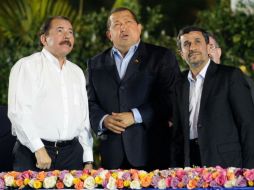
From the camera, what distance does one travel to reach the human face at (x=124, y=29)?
5324 millimetres

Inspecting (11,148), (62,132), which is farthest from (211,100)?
(11,148)

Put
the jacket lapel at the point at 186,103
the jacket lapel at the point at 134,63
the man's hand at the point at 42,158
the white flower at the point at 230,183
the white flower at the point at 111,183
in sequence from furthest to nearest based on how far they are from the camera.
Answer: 1. the jacket lapel at the point at 134,63
2. the jacket lapel at the point at 186,103
3. the man's hand at the point at 42,158
4. the white flower at the point at 111,183
5. the white flower at the point at 230,183

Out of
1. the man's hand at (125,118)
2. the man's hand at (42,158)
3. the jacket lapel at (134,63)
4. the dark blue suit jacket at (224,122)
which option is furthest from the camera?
the jacket lapel at (134,63)

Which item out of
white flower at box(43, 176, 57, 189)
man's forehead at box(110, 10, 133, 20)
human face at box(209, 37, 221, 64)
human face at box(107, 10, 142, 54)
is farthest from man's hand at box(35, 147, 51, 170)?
human face at box(209, 37, 221, 64)

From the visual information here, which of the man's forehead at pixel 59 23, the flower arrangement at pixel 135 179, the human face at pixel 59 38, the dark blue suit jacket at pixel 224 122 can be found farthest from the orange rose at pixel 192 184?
the man's forehead at pixel 59 23

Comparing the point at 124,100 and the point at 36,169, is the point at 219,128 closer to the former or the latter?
the point at 124,100

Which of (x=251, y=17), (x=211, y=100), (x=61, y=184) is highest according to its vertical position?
(x=251, y=17)

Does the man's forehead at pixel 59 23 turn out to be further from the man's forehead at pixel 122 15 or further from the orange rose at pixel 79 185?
the orange rose at pixel 79 185

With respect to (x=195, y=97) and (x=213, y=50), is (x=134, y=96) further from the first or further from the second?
(x=213, y=50)

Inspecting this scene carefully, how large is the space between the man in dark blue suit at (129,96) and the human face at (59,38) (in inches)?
16.6

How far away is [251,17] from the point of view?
8.34 metres

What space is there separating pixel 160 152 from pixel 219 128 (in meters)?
0.59

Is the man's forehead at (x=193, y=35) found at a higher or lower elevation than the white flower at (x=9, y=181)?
higher

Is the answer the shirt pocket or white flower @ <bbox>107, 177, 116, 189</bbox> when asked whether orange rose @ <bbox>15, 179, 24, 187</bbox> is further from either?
the shirt pocket
